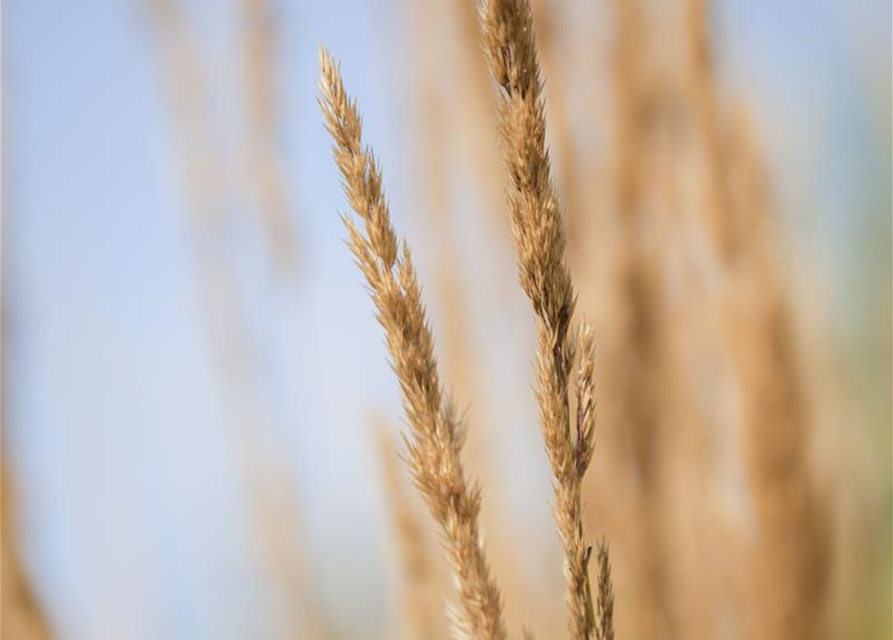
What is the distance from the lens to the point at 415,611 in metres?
1.10

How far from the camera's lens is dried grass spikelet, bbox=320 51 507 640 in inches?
21.6

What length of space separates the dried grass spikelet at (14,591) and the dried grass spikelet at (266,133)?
2.68 ft

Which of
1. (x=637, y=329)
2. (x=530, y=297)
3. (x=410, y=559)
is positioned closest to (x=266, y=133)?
(x=637, y=329)

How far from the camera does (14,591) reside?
0.90 metres

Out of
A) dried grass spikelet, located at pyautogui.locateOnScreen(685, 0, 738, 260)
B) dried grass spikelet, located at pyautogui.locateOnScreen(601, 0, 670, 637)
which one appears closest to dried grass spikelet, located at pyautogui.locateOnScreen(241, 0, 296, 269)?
dried grass spikelet, located at pyautogui.locateOnScreen(601, 0, 670, 637)

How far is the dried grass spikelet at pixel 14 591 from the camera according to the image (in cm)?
88

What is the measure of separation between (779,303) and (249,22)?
3.30 ft

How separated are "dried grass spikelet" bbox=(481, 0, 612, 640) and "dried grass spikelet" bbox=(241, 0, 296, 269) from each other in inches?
45.2

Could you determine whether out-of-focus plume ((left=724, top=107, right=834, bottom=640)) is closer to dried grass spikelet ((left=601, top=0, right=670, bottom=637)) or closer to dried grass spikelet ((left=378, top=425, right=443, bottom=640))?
dried grass spikelet ((left=601, top=0, right=670, bottom=637))

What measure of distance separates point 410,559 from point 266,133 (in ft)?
2.86

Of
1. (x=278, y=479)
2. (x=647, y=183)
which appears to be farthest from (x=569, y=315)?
(x=278, y=479)

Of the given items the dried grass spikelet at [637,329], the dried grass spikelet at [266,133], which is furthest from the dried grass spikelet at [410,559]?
the dried grass spikelet at [266,133]

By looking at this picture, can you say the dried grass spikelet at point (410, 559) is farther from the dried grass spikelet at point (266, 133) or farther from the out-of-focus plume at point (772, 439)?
the dried grass spikelet at point (266, 133)

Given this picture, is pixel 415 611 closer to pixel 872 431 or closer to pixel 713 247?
pixel 713 247
